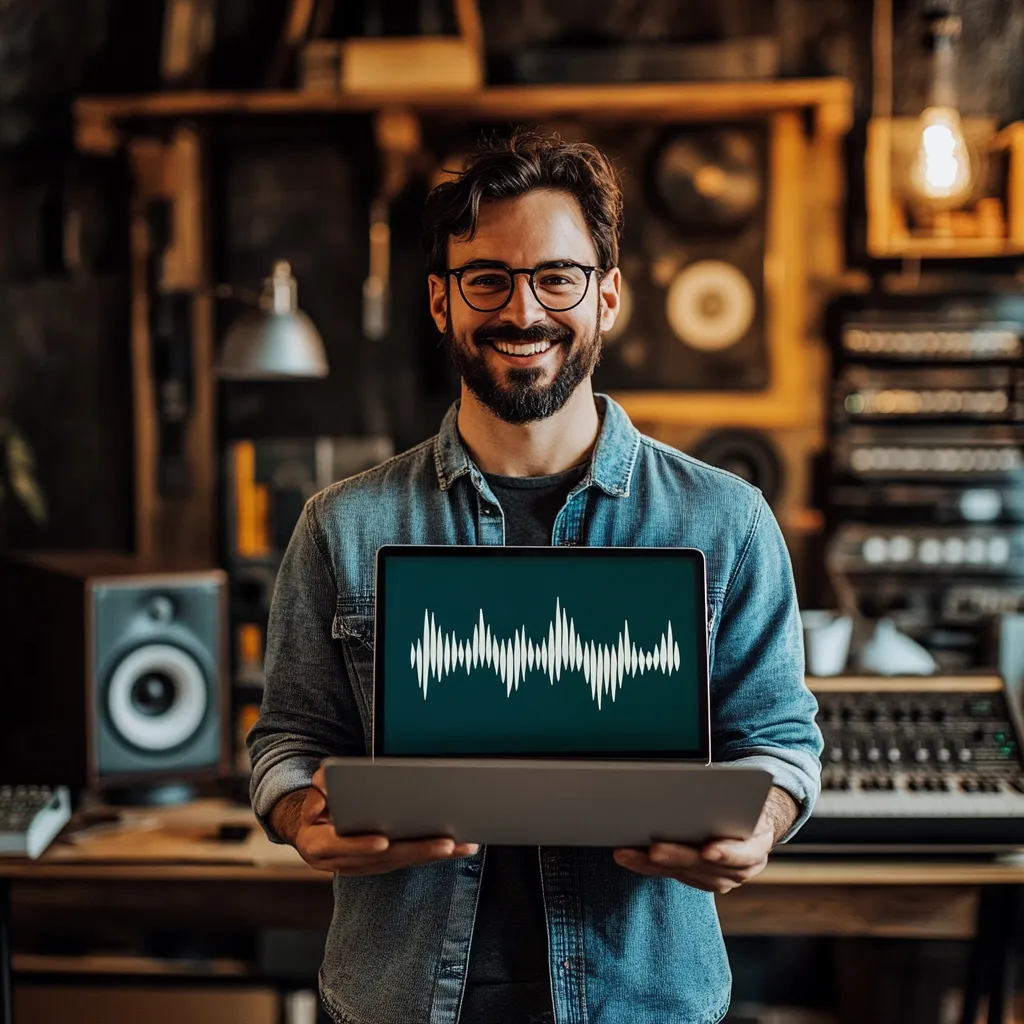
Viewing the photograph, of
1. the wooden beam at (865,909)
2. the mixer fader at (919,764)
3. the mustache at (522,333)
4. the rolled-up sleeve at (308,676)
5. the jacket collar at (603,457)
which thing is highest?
the mustache at (522,333)

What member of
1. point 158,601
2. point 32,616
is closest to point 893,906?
point 158,601

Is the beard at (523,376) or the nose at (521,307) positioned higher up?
the nose at (521,307)

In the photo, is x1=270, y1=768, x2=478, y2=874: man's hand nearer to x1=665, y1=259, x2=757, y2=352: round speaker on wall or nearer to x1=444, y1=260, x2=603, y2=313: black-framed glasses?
x1=444, y1=260, x2=603, y2=313: black-framed glasses

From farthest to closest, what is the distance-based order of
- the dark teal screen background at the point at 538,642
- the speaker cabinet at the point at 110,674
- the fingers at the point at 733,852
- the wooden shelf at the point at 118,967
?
the wooden shelf at the point at 118,967 < the speaker cabinet at the point at 110,674 < the dark teal screen background at the point at 538,642 < the fingers at the point at 733,852

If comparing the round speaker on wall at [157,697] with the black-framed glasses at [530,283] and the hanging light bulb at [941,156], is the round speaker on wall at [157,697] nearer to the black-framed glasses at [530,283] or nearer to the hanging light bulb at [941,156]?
the black-framed glasses at [530,283]

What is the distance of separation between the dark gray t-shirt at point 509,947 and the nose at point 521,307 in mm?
581

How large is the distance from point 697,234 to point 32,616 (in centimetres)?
255

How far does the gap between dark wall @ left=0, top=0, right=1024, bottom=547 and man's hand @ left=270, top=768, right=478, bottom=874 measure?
3002 mm

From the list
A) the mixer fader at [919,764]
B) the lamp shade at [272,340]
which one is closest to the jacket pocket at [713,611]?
the mixer fader at [919,764]

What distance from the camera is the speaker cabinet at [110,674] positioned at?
230 cm

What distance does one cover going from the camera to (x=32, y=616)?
95.4 inches

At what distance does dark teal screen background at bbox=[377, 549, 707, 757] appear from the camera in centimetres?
123

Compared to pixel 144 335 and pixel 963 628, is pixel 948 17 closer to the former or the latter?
pixel 963 628

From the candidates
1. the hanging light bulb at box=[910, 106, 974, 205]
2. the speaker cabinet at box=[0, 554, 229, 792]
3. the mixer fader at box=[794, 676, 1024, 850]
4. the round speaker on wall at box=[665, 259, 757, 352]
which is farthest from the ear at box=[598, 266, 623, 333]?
the round speaker on wall at box=[665, 259, 757, 352]
